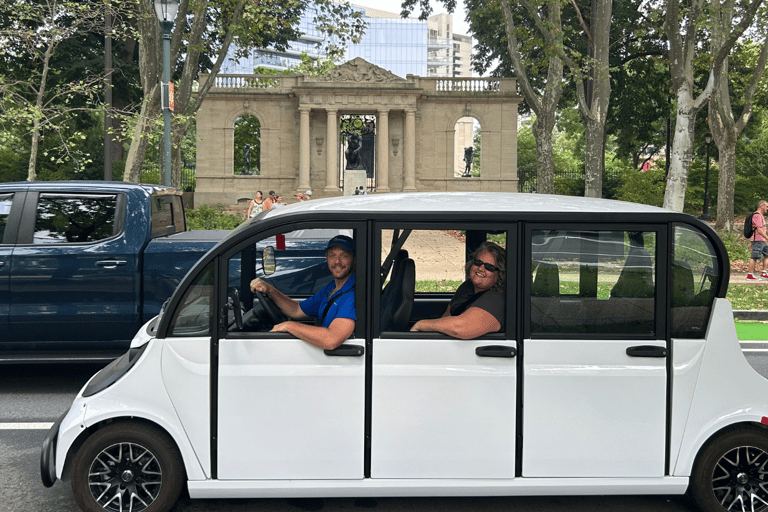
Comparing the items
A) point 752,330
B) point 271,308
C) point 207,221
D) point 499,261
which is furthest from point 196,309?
point 207,221

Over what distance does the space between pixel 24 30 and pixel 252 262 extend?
60.5 feet

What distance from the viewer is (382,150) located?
4888 cm

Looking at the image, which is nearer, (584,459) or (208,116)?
(584,459)

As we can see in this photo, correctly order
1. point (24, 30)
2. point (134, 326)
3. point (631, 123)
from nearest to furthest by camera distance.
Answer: point (134, 326), point (24, 30), point (631, 123)

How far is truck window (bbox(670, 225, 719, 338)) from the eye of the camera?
169 inches

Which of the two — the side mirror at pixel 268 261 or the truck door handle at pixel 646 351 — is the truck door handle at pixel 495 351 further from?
the side mirror at pixel 268 261

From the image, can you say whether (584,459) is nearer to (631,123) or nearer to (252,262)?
(252,262)

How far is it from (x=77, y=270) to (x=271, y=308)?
382 cm

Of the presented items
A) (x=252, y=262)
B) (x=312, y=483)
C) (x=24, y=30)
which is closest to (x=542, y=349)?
(x=312, y=483)

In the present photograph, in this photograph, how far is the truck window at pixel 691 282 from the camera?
14.1 ft

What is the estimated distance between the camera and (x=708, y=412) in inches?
170

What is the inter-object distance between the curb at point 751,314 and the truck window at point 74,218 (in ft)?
33.0

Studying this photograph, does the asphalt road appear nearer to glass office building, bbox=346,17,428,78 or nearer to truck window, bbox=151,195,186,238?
truck window, bbox=151,195,186,238

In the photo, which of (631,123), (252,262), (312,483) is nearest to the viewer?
(312,483)
